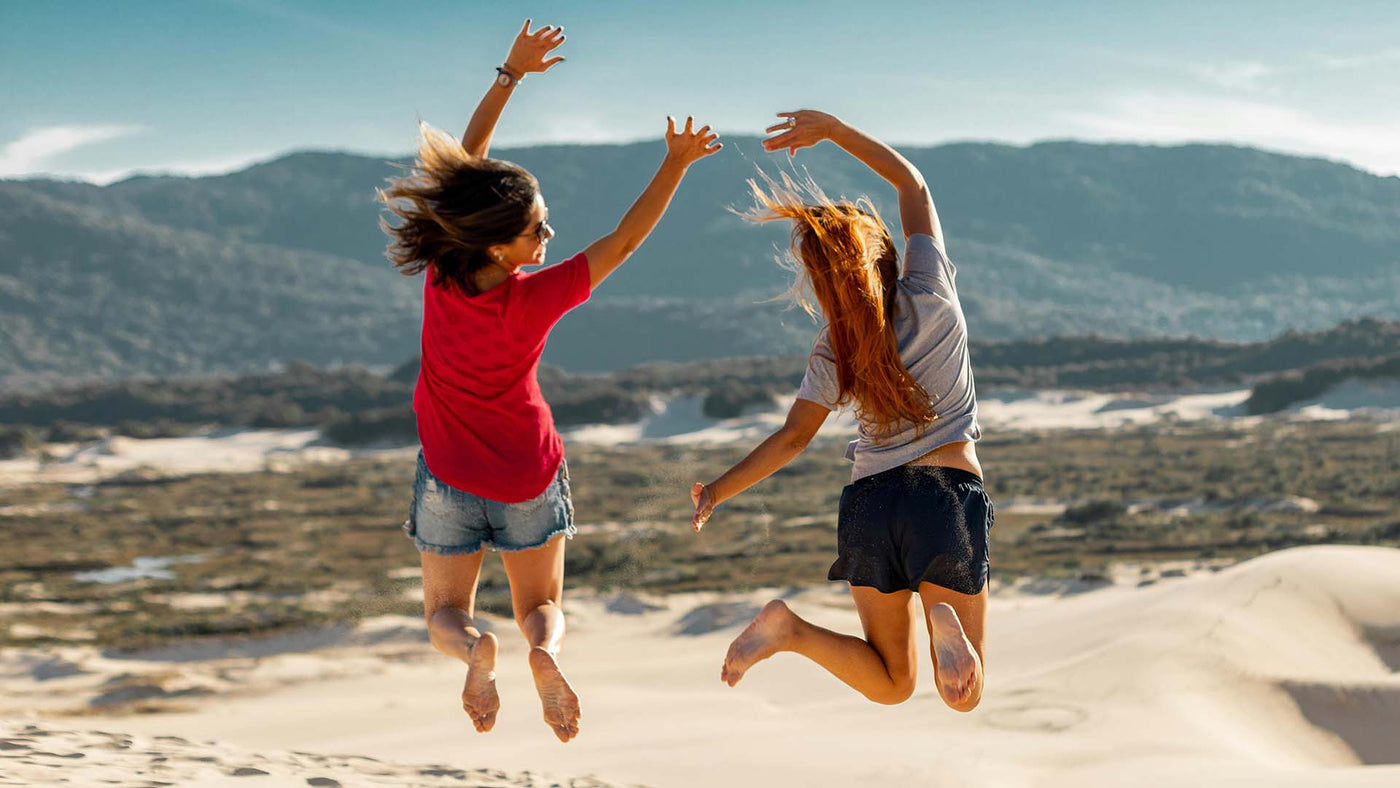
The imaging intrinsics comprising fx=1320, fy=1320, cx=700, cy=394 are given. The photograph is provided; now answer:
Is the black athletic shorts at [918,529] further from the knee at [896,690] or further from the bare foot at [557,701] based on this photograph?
the bare foot at [557,701]

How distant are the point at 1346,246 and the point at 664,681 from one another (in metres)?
175

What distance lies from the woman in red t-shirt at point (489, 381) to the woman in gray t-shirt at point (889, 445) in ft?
1.50

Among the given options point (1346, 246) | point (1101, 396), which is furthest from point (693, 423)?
point (1346, 246)

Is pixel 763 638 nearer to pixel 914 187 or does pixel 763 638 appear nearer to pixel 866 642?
pixel 866 642

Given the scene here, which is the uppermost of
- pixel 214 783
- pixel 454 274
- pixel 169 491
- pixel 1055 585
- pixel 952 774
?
pixel 454 274

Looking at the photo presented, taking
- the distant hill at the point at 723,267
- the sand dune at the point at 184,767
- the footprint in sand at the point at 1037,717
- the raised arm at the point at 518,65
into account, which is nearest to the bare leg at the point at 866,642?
the raised arm at the point at 518,65

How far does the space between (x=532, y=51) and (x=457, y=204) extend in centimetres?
85

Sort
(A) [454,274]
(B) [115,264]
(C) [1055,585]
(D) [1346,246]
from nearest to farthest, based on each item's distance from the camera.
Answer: (A) [454,274]
(C) [1055,585]
(B) [115,264]
(D) [1346,246]

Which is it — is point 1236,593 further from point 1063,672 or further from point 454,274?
point 454,274

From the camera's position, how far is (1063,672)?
9617 millimetres

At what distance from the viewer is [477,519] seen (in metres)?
3.76

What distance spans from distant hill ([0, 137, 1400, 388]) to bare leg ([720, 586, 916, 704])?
330 ft

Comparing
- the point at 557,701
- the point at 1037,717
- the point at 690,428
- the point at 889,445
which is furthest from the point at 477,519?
the point at 690,428

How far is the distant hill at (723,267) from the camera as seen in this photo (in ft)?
436
